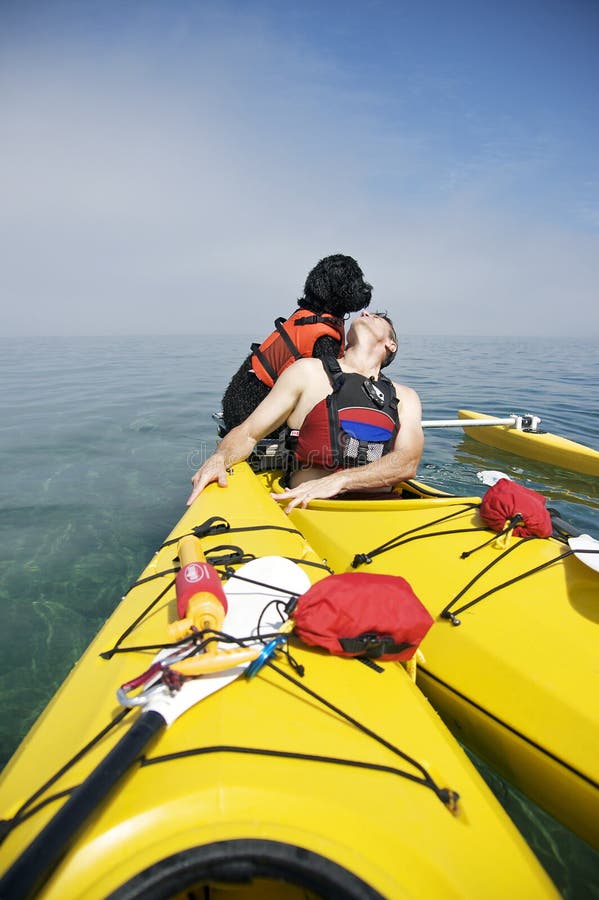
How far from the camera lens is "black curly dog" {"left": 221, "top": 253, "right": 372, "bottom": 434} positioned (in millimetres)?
3674

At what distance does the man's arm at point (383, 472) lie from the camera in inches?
122

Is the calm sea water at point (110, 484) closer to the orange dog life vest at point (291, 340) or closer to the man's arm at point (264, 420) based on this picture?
the man's arm at point (264, 420)

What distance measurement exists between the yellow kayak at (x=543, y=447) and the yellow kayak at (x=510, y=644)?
391 cm

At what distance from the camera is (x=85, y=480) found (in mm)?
5691

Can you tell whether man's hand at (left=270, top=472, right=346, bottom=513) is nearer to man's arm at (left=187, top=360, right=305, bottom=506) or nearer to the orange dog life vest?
man's arm at (left=187, top=360, right=305, bottom=506)

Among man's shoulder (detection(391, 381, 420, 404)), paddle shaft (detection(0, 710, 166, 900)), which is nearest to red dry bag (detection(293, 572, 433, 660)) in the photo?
paddle shaft (detection(0, 710, 166, 900))

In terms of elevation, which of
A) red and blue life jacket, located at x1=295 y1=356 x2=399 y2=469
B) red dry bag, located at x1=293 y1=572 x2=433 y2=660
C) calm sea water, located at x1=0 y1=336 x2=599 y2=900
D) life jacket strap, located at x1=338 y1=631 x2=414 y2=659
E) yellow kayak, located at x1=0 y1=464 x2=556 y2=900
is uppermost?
red and blue life jacket, located at x1=295 y1=356 x2=399 y2=469

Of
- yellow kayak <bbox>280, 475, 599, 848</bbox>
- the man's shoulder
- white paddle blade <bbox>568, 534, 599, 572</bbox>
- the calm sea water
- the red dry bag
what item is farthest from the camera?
the man's shoulder

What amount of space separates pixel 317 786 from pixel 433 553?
1.49 m

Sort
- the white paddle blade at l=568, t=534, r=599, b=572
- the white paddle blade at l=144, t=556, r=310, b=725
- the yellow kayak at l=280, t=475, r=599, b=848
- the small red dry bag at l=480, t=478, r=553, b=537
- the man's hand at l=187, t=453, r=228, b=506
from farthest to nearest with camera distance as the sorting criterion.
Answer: the man's hand at l=187, t=453, r=228, b=506
the small red dry bag at l=480, t=478, r=553, b=537
the white paddle blade at l=568, t=534, r=599, b=572
the yellow kayak at l=280, t=475, r=599, b=848
the white paddle blade at l=144, t=556, r=310, b=725

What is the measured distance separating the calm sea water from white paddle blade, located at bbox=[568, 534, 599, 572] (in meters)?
0.46

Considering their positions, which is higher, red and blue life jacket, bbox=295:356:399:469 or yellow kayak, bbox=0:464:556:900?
red and blue life jacket, bbox=295:356:399:469

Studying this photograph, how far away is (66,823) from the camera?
863mm

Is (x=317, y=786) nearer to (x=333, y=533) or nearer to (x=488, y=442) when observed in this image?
(x=333, y=533)
